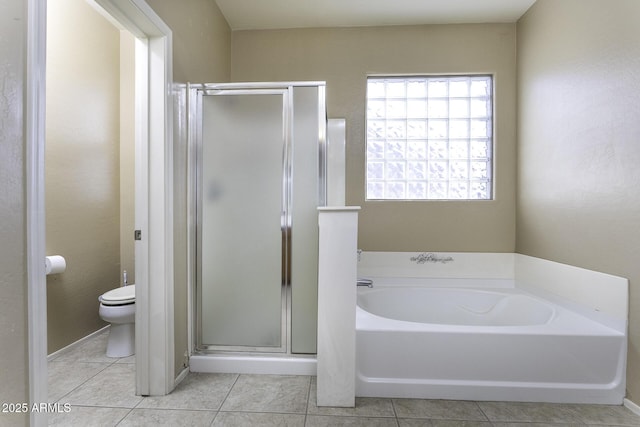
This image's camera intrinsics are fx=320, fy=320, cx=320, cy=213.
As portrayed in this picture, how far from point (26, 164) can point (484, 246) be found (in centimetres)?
299

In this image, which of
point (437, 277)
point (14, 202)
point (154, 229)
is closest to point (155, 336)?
point (154, 229)

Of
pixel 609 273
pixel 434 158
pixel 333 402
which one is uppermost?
pixel 434 158

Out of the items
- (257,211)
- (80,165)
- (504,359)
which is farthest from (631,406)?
(80,165)

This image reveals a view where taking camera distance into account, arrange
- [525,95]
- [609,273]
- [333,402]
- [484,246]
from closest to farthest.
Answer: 1. [333,402]
2. [609,273]
3. [525,95]
4. [484,246]

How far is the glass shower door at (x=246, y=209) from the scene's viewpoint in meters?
2.03

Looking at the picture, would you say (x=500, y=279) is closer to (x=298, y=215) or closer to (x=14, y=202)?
(x=298, y=215)

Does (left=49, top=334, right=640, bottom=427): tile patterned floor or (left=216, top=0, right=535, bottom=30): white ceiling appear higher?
(left=216, top=0, right=535, bottom=30): white ceiling

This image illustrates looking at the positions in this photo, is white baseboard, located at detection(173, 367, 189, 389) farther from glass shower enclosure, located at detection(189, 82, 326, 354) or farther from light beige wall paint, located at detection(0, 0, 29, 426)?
light beige wall paint, located at detection(0, 0, 29, 426)

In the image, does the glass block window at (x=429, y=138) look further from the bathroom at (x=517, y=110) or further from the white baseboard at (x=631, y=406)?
the white baseboard at (x=631, y=406)

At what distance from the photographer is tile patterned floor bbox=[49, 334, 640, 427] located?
5.10 feet

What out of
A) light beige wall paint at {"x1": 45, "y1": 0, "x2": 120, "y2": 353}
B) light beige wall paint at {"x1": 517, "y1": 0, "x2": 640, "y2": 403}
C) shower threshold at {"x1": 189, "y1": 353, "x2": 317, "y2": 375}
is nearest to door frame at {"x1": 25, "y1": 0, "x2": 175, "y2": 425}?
shower threshold at {"x1": 189, "y1": 353, "x2": 317, "y2": 375}

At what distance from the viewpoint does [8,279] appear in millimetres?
928

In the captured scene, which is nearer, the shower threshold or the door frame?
the door frame

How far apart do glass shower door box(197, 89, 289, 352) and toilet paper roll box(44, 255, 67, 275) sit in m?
1.02
